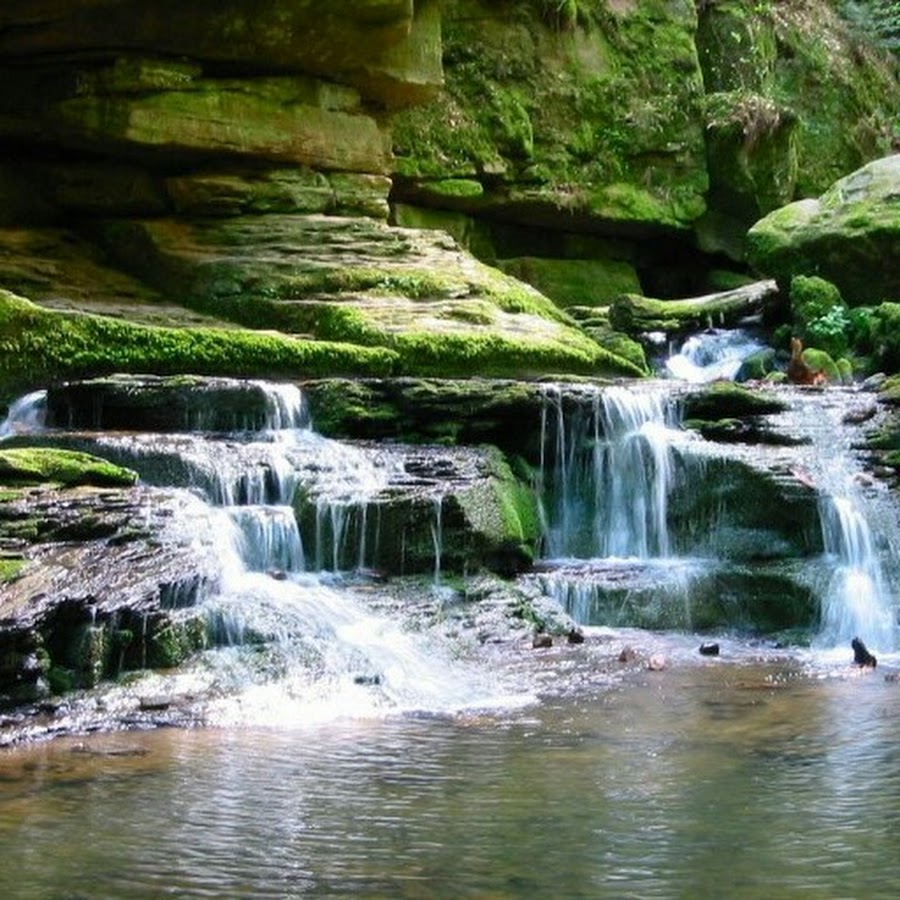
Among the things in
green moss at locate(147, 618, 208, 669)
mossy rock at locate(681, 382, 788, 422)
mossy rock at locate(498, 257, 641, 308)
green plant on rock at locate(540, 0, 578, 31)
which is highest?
green plant on rock at locate(540, 0, 578, 31)

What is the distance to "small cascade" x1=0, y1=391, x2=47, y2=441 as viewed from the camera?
11.3 m

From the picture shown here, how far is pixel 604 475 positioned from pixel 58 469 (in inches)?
183

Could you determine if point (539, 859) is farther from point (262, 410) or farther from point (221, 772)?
point (262, 410)

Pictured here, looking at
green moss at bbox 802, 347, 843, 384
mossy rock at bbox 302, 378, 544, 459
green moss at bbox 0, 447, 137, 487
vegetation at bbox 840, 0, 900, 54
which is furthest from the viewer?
vegetation at bbox 840, 0, 900, 54

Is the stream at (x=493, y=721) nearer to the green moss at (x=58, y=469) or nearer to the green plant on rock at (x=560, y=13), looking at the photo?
the green moss at (x=58, y=469)

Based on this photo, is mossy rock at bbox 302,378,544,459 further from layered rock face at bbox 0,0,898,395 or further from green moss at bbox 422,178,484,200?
green moss at bbox 422,178,484,200

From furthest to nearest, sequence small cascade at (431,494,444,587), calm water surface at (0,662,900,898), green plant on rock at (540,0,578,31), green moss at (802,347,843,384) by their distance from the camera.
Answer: green plant on rock at (540,0,578,31) < green moss at (802,347,843,384) < small cascade at (431,494,444,587) < calm water surface at (0,662,900,898)

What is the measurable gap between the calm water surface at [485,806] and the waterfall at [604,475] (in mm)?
4184

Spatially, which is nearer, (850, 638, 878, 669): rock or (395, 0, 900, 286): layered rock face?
(850, 638, 878, 669): rock

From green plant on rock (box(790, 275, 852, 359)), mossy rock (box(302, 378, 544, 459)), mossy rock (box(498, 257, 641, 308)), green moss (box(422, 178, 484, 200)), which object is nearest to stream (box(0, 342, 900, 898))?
mossy rock (box(302, 378, 544, 459))

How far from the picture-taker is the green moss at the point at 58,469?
28.7 ft

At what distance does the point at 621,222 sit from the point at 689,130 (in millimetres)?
2263

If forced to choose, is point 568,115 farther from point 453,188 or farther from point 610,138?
point 453,188

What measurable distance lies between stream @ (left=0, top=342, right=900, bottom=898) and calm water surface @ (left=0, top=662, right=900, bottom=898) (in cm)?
2
